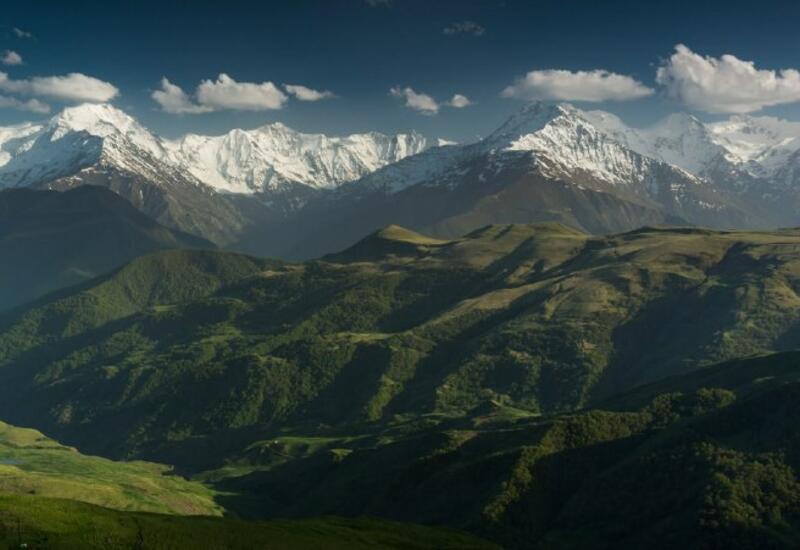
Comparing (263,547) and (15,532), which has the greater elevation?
(15,532)

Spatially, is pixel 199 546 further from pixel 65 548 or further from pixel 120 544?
pixel 65 548

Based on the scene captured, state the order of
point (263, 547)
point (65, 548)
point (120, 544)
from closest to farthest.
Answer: point (65, 548)
point (120, 544)
point (263, 547)

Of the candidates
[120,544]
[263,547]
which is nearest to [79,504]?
[120,544]

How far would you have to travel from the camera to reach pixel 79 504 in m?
194

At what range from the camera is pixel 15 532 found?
159 metres

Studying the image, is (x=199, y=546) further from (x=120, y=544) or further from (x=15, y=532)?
(x=15, y=532)

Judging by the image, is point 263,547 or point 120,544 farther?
point 263,547

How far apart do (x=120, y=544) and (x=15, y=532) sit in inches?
826

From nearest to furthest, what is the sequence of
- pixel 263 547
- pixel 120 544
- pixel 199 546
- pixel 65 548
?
pixel 65 548 → pixel 120 544 → pixel 199 546 → pixel 263 547

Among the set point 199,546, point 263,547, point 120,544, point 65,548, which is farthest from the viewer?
point 263,547

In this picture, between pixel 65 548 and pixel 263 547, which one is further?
pixel 263 547

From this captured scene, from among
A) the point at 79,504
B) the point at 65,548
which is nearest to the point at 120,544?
the point at 65,548

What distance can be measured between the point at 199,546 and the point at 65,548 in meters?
35.5

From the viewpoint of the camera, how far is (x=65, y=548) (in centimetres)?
15838
